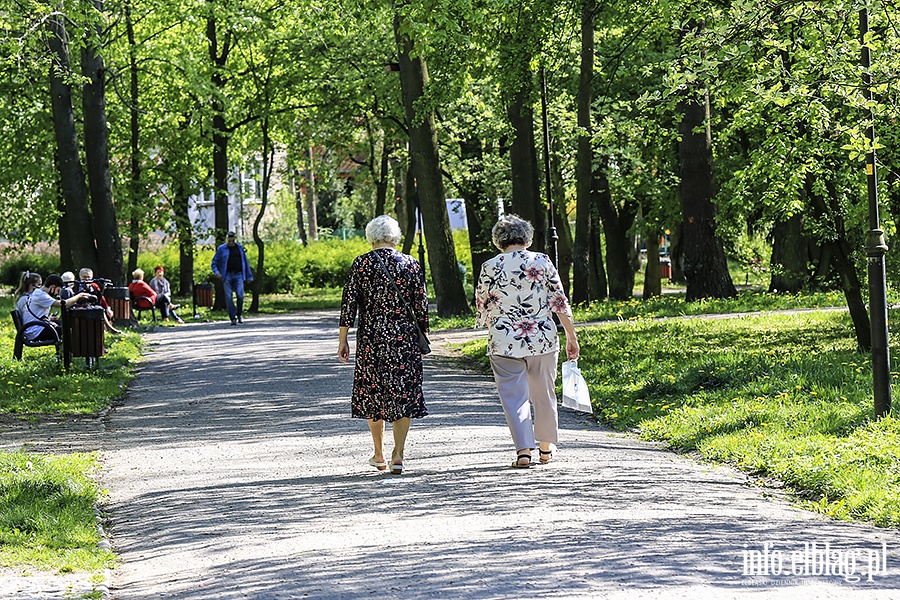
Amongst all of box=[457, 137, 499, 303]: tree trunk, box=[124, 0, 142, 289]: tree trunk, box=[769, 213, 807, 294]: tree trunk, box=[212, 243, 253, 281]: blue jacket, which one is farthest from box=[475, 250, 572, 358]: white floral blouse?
box=[124, 0, 142, 289]: tree trunk

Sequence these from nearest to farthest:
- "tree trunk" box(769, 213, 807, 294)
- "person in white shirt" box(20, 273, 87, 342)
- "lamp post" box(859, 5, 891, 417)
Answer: "lamp post" box(859, 5, 891, 417) → "person in white shirt" box(20, 273, 87, 342) → "tree trunk" box(769, 213, 807, 294)

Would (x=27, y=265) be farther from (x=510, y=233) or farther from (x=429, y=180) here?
(x=510, y=233)

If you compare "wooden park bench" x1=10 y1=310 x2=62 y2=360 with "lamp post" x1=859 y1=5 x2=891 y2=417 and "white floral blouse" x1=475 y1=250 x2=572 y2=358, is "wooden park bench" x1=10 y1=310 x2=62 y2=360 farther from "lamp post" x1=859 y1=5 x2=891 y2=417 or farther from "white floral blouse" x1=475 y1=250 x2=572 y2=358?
"lamp post" x1=859 y1=5 x2=891 y2=417

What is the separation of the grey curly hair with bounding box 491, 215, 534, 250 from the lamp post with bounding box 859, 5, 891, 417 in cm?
283

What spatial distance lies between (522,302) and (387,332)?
1005 mm

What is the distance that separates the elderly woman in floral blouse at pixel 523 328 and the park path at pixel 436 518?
0.37 meters

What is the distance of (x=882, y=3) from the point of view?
10.7 metres

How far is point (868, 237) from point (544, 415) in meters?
3.08

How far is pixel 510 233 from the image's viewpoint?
31.9ft

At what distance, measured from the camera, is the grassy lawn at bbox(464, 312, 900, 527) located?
8680mm

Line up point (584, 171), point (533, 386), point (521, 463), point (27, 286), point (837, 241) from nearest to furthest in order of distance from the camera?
point (521, 463) → point (533, 386) → point (837, 241) → point (27, 286) → point (584, 171)

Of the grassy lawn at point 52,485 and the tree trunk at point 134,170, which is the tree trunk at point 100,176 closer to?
the tree trunk at point 134,170

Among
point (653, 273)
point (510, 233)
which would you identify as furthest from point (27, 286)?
point (653, 273)

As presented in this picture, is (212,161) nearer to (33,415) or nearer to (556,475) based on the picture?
(33,415)
